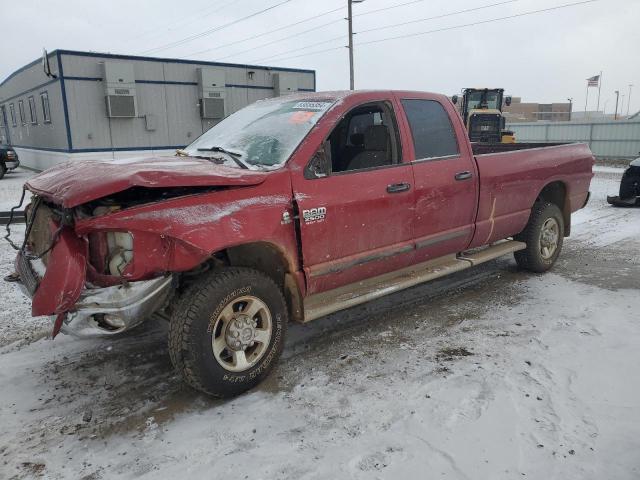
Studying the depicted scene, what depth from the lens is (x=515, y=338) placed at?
161 inches

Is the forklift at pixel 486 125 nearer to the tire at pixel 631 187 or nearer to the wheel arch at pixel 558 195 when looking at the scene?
the tire at pixel 631 187

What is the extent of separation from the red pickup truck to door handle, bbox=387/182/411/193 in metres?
0.01

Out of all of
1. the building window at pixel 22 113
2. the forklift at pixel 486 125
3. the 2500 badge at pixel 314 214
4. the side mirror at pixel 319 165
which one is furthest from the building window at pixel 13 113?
the 2500 badge at pixel 314 214

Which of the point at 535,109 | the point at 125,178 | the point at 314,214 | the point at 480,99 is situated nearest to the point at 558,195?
the point at 314,214

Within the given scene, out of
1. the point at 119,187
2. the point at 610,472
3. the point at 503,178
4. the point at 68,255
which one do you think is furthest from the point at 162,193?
the point at 503,178

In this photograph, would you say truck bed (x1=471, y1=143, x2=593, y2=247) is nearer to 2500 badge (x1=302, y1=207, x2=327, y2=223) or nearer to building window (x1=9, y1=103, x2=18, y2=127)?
2500 badge (x1=302, y1=207, x2=327, y2=223)

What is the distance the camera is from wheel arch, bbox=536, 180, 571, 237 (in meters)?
5.92

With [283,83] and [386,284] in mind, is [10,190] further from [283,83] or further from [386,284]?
[386,284]

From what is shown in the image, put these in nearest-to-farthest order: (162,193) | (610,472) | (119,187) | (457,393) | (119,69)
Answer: (610,472) < (119,187) < (162,193) < (457,393) < (119,69)

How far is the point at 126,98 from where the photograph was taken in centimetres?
1703

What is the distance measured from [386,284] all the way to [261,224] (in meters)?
1.39

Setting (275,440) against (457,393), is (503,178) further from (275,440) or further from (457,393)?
(275,440)

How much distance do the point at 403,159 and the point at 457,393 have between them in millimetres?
1921

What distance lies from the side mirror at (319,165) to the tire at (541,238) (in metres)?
3.12
